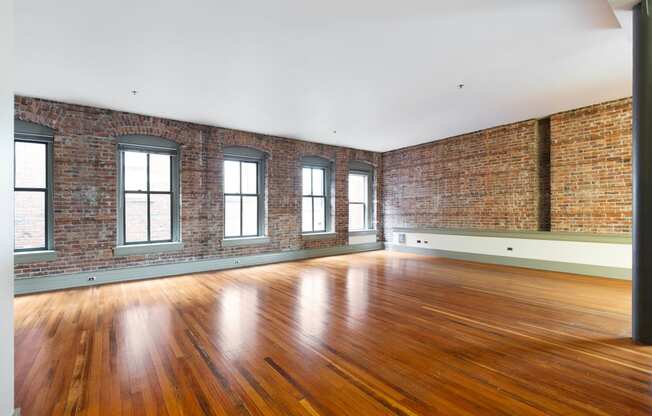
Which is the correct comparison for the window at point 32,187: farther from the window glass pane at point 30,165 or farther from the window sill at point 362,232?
the window sill at point 362,232

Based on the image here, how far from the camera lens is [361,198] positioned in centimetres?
949

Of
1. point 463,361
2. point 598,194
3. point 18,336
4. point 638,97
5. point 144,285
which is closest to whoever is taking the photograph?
point 463,361

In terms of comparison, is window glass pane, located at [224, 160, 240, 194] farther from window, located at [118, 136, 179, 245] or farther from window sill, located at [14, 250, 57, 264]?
window sill, located at [14, 250, 57, 264]

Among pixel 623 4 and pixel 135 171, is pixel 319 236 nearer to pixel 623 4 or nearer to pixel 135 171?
pixel 135 171

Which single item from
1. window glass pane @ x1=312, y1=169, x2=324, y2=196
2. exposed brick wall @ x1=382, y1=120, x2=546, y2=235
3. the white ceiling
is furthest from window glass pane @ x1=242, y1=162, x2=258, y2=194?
exposed brick wall @ x1=382, y1=120, x2=546, y2=235

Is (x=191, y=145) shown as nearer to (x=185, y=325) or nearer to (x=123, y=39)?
(x=123, y=39)

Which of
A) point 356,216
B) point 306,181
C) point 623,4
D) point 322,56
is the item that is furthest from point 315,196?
point 623,4

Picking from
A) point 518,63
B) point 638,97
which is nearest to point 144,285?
point 518,63

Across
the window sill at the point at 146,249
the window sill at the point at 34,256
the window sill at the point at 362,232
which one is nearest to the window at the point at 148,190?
the window sill at the point at 146,249

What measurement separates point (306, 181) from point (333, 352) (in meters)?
5.96

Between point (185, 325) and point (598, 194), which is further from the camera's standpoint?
point (598, 194)

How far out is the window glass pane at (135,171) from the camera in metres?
5.51

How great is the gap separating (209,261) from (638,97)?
22.0 feet

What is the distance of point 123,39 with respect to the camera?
121 inches
